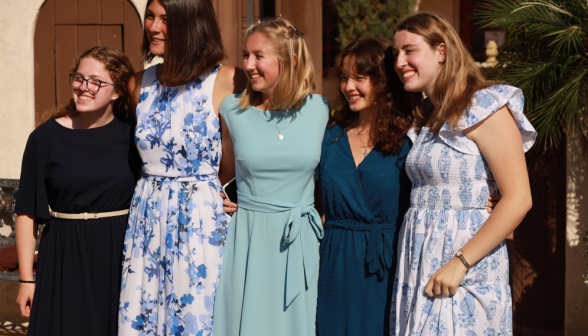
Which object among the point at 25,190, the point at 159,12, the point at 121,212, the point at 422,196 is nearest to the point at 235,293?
the point at 121,212

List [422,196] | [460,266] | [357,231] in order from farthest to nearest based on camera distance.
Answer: [357,231]
[422,196]
[460,266]

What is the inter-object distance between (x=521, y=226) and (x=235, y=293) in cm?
289

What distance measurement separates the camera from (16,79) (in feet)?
15.2

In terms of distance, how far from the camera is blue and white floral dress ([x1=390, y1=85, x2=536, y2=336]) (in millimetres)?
2250

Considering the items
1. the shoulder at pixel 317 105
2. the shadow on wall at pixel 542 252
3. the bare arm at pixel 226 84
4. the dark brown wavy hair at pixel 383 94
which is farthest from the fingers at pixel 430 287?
the shadow on wall at pixel 542 252

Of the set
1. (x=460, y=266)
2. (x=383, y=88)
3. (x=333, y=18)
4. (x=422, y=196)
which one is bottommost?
(x=460, y=266)

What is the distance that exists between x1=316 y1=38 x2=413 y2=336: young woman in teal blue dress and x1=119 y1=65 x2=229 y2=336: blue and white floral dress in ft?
1.67

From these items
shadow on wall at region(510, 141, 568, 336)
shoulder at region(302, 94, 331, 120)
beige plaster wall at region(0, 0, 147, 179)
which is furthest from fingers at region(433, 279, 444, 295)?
beige plaster wall at region(0, 0, 147, 179)

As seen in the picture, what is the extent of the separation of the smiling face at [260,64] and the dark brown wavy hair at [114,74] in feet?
2.20

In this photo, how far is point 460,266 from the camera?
2.23 metres

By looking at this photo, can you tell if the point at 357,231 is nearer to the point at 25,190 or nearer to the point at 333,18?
the point at 25,190

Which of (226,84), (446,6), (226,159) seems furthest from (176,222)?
(446,6)

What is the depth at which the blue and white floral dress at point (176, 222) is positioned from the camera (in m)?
2.54

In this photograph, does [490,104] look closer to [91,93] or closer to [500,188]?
[500,188]
